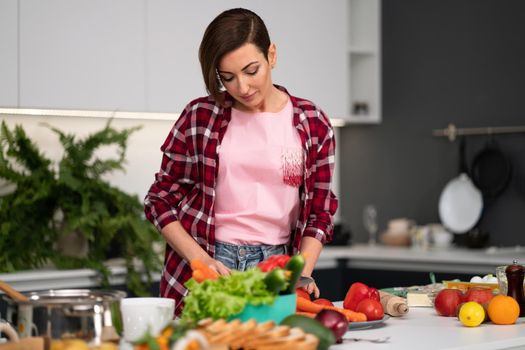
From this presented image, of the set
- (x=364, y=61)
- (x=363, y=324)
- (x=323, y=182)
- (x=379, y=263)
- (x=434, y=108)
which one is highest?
(x=364, y=61)

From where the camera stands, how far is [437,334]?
2.18 metres

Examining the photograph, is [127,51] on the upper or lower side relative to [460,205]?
upper

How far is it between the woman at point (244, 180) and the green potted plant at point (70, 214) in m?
1.13

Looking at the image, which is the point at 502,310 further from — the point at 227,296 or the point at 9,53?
the point at 9,53

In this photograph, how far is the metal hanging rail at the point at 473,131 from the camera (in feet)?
15.3

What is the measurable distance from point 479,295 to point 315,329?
2.44ft

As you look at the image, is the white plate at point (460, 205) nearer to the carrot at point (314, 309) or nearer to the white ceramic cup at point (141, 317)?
the carrot at point (314, 309)

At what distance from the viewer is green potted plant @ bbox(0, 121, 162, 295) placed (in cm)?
383

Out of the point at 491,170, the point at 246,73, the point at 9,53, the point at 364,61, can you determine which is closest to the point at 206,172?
the point at 246,73

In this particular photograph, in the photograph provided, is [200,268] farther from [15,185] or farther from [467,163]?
[467,163]

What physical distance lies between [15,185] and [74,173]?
0.35 metres

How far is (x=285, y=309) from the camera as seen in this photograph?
193 centimetres

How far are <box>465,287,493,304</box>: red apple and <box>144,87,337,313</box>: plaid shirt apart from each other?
0.45 meters

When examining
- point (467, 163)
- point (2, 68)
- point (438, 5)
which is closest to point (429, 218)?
point (467, 163)
